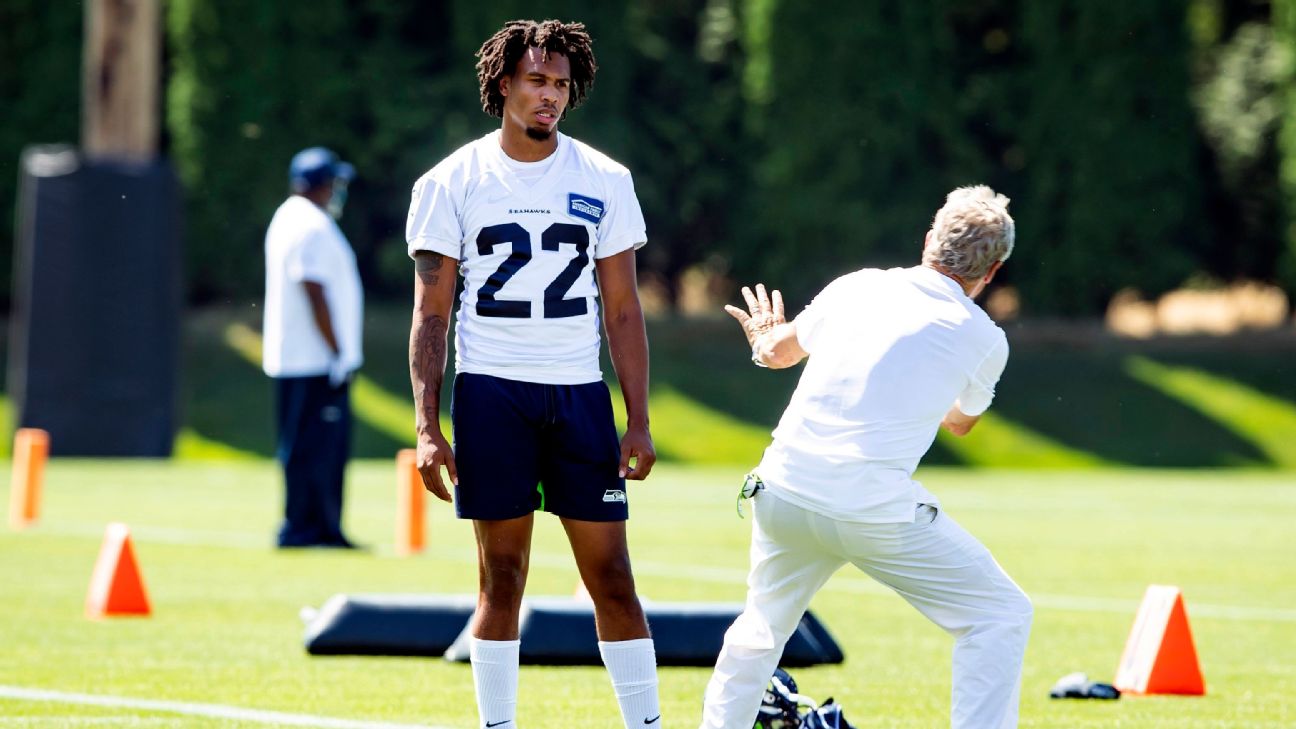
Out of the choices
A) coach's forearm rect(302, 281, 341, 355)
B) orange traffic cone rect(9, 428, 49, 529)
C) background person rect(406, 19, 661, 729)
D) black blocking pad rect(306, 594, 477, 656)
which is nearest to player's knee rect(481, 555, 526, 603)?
background person rect(406, 19, 661, 729)

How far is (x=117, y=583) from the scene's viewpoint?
1010 centimetres

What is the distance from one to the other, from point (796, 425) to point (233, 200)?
24.2 metres

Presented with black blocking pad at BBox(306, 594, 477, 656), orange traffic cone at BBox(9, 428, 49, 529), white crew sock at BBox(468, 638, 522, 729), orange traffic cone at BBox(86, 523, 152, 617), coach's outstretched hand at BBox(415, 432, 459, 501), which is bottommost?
orange traffic cone at BBox(9, 428, 49, 529)

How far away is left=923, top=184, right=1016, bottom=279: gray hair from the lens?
5906mm

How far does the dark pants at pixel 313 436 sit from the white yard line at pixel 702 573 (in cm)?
66

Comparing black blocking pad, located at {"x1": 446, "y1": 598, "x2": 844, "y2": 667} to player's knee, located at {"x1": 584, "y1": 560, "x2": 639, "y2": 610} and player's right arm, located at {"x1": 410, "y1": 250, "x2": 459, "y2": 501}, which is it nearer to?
player's knee, located at {"x1": 584, "y1": 560, "x2": 639, "y2": 610}

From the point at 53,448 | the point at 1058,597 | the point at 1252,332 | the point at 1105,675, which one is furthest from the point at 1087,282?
the point at 1105,675

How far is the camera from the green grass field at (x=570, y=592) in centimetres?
765

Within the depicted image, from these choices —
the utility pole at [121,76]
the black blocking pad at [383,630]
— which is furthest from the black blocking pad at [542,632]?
the utility pole at [121,76]

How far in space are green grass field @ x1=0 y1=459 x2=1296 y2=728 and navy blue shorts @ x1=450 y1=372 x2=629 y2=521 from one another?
1420 millimetres

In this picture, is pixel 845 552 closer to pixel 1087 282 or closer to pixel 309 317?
pixel 309 317

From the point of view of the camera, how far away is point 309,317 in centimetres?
1272

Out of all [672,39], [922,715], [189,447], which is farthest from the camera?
[672,39]

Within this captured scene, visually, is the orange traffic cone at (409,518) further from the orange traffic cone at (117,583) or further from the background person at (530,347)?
the background person at (530,347)
